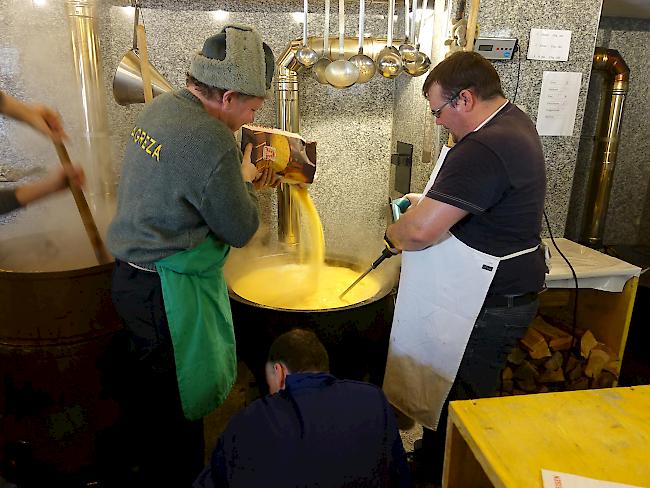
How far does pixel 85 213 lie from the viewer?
6.65 ft

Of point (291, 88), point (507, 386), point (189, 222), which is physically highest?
point (291, 88)

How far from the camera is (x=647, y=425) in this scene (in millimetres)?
1204

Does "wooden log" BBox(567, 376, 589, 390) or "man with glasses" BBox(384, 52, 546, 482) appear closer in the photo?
"man with glasses" BBox(384, 52, 546, 482)

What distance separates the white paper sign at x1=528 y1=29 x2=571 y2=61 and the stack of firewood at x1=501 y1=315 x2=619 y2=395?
1.33 meters

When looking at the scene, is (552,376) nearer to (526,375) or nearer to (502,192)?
(526,375)

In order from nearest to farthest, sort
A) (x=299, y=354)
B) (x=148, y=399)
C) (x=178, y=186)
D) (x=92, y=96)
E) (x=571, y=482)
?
(x=571, y=482) < (x=299, y=354) < (x=178, y=186) < (x=148, y=399) < (x=92, y=96)

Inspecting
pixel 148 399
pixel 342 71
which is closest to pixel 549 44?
pixel 342 71

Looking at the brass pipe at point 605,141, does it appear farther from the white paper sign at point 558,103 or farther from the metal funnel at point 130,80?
the metal funnel at point 130,80

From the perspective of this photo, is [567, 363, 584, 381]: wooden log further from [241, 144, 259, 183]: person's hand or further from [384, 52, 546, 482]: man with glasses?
[241, 144, 259, 183]: person's hand

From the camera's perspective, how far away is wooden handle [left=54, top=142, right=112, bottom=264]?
76.2 inches

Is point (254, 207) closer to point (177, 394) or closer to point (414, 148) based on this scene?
point (177, 394)

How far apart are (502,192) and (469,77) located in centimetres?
40

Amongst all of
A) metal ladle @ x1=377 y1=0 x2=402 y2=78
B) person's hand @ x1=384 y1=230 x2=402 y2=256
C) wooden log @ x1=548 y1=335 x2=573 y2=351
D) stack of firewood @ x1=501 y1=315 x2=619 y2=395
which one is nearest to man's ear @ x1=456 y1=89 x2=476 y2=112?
person's hand @ x1=384 y1=230 x2=402 y2=256

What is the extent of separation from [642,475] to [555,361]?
151 centimetres
